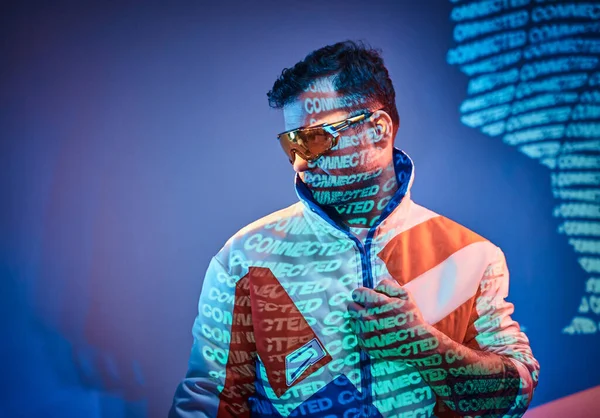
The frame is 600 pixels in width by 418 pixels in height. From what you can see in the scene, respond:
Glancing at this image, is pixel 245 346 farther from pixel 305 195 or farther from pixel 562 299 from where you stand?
pixel 562 299

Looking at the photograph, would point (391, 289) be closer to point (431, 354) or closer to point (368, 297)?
point (368, 297)

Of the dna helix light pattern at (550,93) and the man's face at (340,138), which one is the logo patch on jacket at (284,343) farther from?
the dna helix light pattern at (550,93)

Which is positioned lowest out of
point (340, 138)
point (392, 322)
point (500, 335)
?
point (500, 335)

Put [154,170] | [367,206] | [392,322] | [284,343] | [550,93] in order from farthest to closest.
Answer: [550,93], [154,170], [367,206], [284,343], [392,322]

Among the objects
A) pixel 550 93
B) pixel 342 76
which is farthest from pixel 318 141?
pixel 550 93

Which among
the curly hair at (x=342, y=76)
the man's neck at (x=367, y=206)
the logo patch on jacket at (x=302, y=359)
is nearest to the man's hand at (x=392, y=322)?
the logo patch on jacket at (x=302, y=359)

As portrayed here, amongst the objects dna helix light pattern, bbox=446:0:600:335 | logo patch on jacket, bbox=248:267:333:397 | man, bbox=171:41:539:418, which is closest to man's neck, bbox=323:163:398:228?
man, bbox=171:41:539:418

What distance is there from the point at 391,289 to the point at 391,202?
27 centimetres

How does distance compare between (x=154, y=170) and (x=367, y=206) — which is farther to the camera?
(x=154, y=170)

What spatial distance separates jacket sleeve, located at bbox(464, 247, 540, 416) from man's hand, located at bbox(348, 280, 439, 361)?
18 cm

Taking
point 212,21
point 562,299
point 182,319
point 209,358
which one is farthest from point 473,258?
point 212,21

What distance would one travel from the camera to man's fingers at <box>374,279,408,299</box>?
1.24m

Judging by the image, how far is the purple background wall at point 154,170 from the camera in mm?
1604

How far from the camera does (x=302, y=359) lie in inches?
52.1
